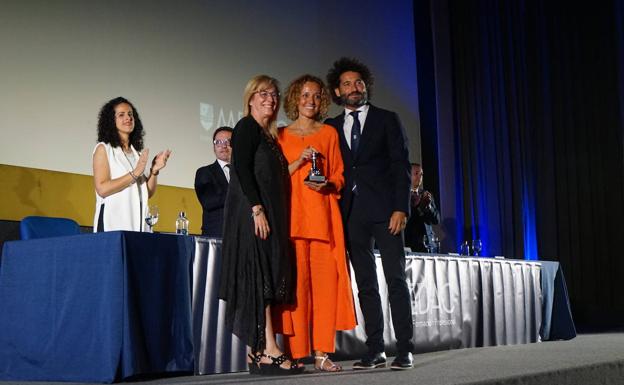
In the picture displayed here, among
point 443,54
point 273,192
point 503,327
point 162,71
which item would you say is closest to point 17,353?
point 273,192

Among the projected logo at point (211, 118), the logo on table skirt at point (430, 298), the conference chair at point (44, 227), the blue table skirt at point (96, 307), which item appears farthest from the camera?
the projected logo at point (211, 118)

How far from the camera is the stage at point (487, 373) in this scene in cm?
260

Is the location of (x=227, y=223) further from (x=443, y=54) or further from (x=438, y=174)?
(x=443, y=54)

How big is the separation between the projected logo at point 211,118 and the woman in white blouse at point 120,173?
190cm

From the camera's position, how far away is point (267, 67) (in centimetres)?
617

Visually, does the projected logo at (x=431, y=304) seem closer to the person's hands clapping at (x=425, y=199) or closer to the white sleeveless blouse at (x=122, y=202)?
the person's hands clapping at (x=425, y=199)

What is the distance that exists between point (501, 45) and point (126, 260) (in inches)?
240

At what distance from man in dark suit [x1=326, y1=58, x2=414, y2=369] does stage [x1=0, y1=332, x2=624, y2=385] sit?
0.18 metres

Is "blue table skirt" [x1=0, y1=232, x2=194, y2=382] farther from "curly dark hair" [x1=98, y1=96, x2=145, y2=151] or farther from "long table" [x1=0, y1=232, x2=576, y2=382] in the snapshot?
"curly dark hair" [x1=98, y1=96, x2=145, y2=151]

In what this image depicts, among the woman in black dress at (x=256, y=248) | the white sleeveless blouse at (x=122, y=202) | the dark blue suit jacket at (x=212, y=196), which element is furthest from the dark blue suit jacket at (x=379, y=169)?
the dark blue suit jacket at (x=212, y=196)

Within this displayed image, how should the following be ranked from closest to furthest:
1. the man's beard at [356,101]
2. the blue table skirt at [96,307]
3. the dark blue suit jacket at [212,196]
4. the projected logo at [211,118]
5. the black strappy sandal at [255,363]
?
the blue table skirt at [96,307] → the black strappy sandal at [255,363] → the man's beard at [356,101] → the dark blue suit jacket at [212,196] → the projected logo at [211,118]

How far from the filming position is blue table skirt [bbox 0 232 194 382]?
2873 millimetres

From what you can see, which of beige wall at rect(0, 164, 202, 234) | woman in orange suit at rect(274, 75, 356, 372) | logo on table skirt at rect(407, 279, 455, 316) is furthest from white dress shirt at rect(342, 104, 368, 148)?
beige wall at rect(0, 164, 202, 234)

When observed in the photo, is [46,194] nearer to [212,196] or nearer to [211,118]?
[212,196]
